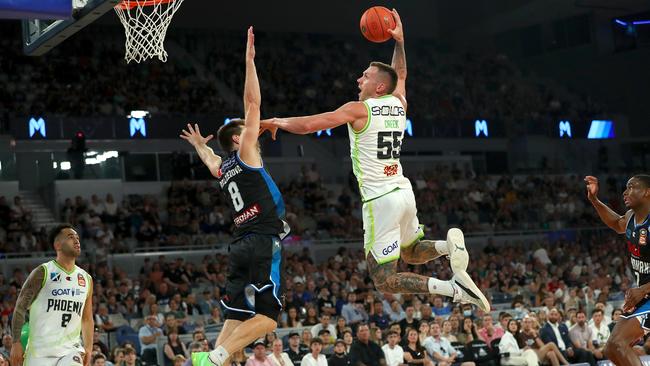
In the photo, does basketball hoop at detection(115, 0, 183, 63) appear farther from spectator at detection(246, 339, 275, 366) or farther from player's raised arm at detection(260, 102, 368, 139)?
spectator at detection(246, 339, 275, 366)

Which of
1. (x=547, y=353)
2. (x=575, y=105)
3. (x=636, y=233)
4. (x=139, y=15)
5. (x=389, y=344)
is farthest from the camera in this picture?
(x=575, y=105)

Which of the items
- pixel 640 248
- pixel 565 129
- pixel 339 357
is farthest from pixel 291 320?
pixel 565 129

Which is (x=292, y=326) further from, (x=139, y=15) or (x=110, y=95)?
(x=110, y=95)

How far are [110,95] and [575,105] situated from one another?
1958 cm

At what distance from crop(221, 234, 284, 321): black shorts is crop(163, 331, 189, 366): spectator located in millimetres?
7153

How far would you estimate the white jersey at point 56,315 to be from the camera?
8.85 m

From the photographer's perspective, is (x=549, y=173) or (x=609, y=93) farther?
(x=609, y=93)

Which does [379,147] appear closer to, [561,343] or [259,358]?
[259,358]

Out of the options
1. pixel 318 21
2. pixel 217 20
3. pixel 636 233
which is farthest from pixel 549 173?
pixel 636 233

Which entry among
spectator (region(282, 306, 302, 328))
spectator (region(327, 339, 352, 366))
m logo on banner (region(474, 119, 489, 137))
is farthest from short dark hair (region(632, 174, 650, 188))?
m logo on banner (region(474, 119, 489, 137))

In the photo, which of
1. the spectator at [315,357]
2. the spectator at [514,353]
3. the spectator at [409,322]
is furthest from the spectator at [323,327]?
the spectator at [514,353]

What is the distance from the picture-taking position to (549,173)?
32.5 metres

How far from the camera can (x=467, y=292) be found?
824cm

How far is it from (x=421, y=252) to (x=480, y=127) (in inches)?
1002
